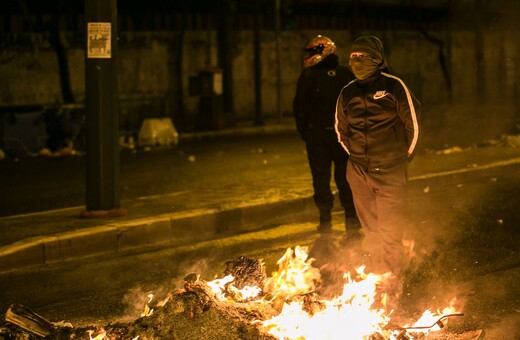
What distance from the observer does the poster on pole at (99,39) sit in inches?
368

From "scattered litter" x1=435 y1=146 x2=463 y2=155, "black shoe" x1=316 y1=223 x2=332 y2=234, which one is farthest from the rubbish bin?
"black shoe" x1=316 y1=223 x2=332 y2=234

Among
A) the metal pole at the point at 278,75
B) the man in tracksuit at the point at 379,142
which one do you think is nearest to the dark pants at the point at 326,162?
the man in tracksuit at the point at 379,142

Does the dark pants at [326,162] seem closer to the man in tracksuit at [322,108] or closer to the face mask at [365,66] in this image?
the man in tracksuit at [322,108]

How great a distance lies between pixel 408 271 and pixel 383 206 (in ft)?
3.24

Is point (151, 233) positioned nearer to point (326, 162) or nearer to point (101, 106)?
point (101, 106)

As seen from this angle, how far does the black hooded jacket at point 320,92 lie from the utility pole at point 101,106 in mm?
2127

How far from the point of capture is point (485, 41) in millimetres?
28344

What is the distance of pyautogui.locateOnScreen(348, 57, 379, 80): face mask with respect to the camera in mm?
6367

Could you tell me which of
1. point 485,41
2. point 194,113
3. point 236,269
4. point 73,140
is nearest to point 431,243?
point 236,269

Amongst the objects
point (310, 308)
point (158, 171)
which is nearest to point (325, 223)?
point (310, 308)

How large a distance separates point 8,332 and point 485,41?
25.2m

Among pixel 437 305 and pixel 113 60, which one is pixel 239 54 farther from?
pixel 437 305

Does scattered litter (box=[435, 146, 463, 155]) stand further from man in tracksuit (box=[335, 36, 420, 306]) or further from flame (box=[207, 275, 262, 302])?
flame (box=[207, 275, 262, 302])

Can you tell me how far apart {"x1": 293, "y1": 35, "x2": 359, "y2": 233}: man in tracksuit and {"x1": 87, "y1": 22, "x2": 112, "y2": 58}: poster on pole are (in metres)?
2.17
